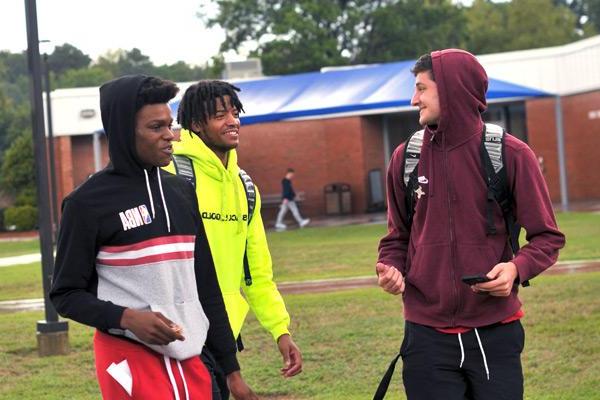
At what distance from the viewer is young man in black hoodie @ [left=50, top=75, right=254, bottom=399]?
378cm

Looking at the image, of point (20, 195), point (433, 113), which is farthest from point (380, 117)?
point (433, 113)

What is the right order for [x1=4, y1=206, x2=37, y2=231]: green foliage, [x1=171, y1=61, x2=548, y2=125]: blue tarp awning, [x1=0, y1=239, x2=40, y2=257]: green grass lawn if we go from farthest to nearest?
[x1=4, y1=206, x2=37, y2=231]: green foliage < [x1=0, y1=239, x2=40, y2=257]: green grass lawn < [x1=171, y1=61, x2=548, y2=125]: blue tarp awning

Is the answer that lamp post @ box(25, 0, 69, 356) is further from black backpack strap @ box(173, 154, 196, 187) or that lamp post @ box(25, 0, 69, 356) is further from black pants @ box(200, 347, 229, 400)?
black pants @ box(200, 347, 229, 400)

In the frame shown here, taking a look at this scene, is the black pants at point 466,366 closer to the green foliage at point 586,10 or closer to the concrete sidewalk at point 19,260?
the concrete sidewalk at point 19,260

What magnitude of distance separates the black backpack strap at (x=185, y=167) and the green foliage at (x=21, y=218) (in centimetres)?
4184

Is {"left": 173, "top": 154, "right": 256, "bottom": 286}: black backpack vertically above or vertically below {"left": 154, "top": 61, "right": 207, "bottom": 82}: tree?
below

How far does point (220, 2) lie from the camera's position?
65.9 meters

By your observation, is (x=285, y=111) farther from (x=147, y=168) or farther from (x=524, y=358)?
(x=147, y=168)

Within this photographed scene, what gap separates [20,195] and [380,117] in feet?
50.4

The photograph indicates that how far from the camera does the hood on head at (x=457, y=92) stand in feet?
14.4

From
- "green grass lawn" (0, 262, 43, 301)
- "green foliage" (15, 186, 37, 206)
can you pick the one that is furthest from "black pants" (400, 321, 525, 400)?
"green foliage" (15, 186, 37, 206)

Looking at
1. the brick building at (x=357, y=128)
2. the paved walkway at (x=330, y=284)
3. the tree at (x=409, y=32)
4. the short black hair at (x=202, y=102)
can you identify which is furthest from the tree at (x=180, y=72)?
the short black hair at (x=202, y=102)

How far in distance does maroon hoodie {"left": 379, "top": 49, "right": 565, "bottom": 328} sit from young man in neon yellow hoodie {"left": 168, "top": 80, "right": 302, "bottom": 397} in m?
0.69

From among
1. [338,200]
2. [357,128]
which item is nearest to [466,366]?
[338,200]
